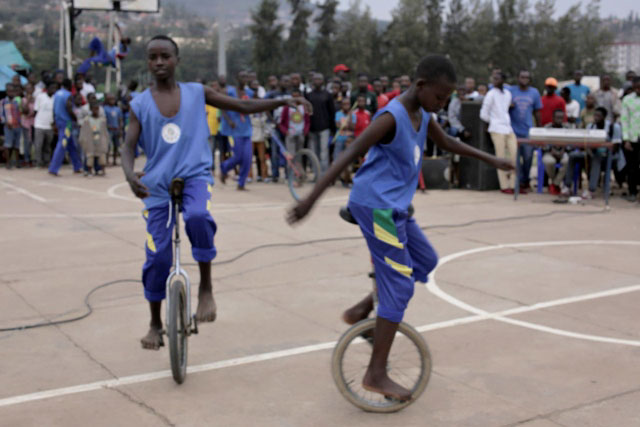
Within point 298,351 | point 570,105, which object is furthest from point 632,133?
point 298,351

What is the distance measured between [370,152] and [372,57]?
91.2 metres

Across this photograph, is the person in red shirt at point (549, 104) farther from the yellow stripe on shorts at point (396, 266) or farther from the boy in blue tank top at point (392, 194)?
the yellow stripe on shorts at point (396, 266)

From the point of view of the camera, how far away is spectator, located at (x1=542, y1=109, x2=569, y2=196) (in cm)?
1370

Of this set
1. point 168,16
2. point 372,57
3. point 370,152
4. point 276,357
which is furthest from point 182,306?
point 168,16

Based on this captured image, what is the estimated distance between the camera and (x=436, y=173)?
47.9 feet

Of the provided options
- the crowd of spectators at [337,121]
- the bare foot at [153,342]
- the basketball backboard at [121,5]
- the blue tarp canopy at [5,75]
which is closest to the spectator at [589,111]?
the crowd of spectators at [337,121]

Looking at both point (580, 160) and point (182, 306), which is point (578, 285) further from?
point (580, 160)

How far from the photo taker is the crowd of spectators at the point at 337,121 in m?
13.7

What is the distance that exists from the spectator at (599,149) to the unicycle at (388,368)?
9659mm

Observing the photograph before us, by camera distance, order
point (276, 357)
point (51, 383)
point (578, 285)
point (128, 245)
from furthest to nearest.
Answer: point (128, 245)
point (578, 285)
point (276, 357)
point (51, 383)

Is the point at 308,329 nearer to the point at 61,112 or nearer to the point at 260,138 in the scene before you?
the point at 260,138

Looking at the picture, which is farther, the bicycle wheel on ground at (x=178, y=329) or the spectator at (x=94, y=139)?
the spectator at (x=94, y=139)

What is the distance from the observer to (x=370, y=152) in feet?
15.0

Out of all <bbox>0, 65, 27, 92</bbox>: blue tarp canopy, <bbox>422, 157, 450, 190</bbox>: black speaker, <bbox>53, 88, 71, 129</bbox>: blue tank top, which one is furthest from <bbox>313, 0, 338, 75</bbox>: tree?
<bbox>422, 157, 450, 190</bbox>: black speaker
